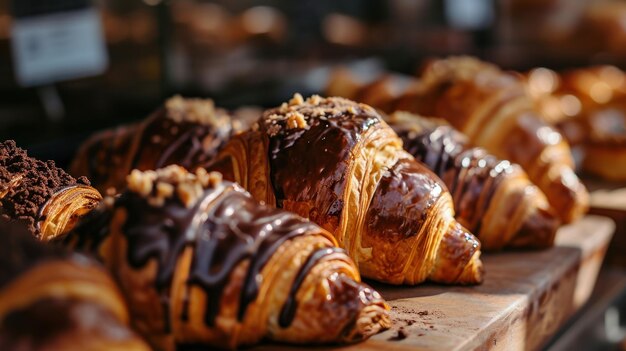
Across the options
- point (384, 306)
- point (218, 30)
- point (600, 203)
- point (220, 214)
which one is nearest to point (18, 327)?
point (220, 214)

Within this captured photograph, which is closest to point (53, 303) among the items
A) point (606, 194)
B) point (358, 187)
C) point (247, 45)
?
point (358, 187)

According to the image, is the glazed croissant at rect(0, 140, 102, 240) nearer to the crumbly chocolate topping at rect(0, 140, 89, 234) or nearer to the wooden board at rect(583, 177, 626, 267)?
the crumbly chocolate topping at rect(0, 140, 89, 234)

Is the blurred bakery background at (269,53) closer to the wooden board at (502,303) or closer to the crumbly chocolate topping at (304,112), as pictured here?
the wooden board at (502,303)

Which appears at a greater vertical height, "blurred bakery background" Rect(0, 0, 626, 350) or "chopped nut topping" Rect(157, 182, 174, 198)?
"chopped nut topping" Rect(157, 182, 174, 198)

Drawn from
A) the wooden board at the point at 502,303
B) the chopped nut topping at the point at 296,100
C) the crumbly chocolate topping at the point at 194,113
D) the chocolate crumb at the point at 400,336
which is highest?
the chopped nut topping at the point at 296,100

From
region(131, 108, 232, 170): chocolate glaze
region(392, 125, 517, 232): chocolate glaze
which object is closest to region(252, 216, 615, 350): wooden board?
region(392, 125, 517, 232): chocolate glaze

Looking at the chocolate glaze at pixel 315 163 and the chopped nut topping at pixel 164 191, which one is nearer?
the chopped nut topping at pixel 164 191

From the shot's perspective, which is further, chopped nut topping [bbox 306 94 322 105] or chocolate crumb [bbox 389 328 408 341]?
chopped nut topping [bbox 306 94 322 105]

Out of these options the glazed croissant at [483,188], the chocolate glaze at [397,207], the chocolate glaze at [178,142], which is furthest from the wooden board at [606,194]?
the chocolate glaze at [178,142]
